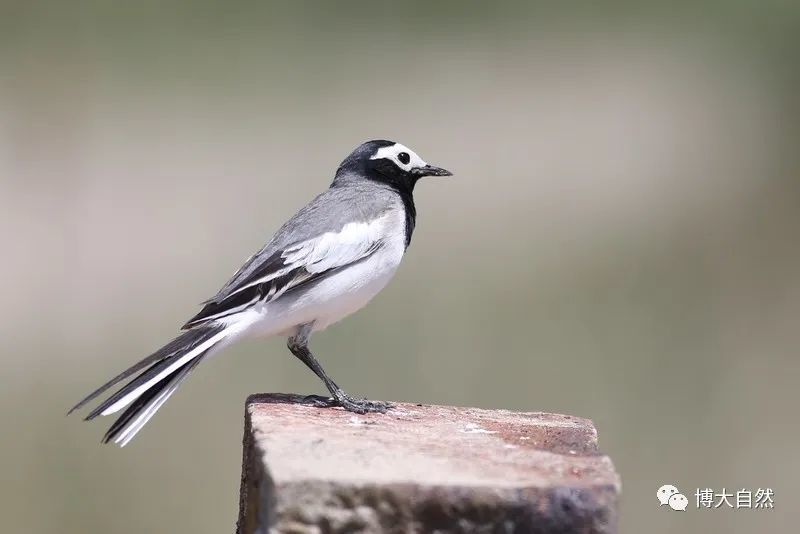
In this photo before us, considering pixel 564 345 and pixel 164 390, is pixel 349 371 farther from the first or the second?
pixel 164 390

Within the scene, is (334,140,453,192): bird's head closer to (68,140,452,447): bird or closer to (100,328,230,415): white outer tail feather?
(68,140,452,447): bird

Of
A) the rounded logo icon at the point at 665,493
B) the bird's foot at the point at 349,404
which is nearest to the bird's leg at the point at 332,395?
the bird's foot at the point at 349,404

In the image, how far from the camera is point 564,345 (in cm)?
893

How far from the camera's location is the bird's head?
5656 millimetres

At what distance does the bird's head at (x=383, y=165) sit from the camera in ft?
18.6

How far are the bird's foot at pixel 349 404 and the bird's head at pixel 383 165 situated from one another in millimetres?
1056

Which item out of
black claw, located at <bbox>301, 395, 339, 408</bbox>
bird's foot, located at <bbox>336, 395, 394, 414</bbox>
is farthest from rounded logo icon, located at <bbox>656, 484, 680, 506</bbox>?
black claw, located at <bbox>301, 395, 339, 408</bbox>

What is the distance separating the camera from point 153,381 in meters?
4.45

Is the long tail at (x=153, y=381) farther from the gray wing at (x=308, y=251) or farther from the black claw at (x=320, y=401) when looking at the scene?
the black claw at (x=320, y=401)

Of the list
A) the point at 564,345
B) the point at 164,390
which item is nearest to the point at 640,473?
the point at 564,345

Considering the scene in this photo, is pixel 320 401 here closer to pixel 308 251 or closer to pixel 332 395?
pixel 332 395

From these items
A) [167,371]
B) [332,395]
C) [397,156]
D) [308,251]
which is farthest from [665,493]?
[167,371]

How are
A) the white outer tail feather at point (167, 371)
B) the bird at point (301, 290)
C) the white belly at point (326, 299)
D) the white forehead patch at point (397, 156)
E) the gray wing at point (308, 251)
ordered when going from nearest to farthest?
the white outer tail feather at point (167, 371)
the bird at point (301, 290)
the gray wing at point (308, 251)
the white belly at point (326, 299)
the white forehead patch at point (397, 156)

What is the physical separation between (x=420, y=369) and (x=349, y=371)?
1.75ft
